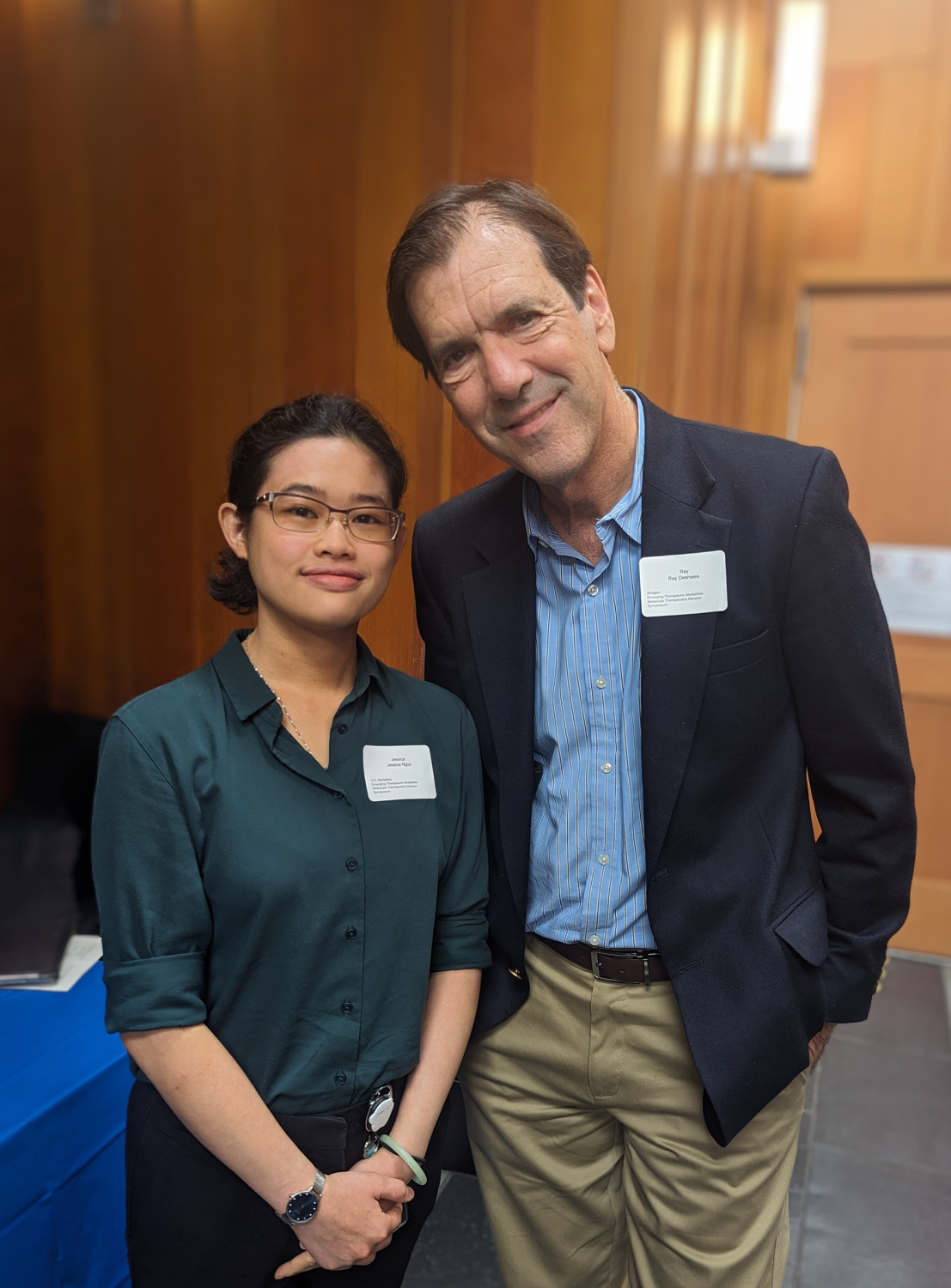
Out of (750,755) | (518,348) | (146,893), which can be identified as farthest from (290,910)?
(518,348)

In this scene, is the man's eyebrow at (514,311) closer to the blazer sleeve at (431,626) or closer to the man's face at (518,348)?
the man's face at (518,348)

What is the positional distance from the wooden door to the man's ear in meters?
2.91

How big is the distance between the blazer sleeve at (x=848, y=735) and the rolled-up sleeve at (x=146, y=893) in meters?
0.78

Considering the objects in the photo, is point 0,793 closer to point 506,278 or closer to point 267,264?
point 267,264

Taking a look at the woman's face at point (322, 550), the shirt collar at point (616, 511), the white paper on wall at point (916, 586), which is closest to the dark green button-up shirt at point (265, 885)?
the woman's face at point (322, 550)

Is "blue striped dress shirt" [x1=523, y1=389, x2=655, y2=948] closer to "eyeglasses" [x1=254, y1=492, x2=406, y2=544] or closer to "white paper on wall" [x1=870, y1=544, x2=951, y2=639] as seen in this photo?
"eyeglasses" [x1=254, y1=492, x2=406, y2=544]

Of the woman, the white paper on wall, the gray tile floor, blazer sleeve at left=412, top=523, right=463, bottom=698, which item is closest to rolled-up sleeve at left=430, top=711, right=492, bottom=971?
the woman

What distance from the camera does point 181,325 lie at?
2.67m

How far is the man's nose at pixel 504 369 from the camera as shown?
1.14 meters

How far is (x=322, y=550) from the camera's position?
43.5 inches

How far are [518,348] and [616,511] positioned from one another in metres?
0.24

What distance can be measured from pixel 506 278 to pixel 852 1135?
8.90 ft

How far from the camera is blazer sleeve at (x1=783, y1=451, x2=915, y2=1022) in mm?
1194

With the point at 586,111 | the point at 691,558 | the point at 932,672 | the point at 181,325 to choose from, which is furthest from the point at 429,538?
the point at 932,672
